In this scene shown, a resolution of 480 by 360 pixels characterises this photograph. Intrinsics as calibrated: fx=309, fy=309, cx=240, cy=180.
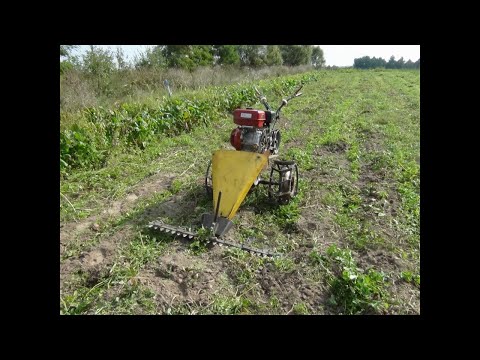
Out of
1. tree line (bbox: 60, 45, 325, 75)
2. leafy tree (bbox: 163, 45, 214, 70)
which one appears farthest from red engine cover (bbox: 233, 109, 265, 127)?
leafy tree (bbox: 163, 45, 214, 70)

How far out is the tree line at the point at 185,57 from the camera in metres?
12.8

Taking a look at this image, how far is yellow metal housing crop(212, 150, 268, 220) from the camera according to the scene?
3871mm

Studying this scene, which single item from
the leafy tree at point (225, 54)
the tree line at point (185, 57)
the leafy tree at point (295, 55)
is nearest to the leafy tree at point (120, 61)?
the tree line at point (185, 57)

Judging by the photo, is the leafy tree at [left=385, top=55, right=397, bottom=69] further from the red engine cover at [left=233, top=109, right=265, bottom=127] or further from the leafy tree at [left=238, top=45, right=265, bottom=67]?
the red engine cover at [left=233, top=109, right=265, bottom=127]

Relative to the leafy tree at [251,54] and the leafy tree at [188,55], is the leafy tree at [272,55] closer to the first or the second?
the leafy tree at [251,54]

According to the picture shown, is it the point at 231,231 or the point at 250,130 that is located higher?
the point at 250,130

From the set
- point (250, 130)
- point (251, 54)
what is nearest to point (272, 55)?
point (251, 54)

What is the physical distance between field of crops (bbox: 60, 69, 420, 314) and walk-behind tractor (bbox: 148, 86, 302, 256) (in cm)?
16

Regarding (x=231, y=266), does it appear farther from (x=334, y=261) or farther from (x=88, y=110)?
(x=88, y=110)

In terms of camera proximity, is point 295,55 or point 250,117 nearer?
point 250,117

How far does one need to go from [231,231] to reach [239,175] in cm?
73

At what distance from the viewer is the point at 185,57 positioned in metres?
23.1

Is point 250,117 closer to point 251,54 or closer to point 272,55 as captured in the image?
point 251,54

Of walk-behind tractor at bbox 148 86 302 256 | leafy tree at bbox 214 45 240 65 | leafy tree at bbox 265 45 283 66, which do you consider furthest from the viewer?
leafy tree at bbox 265 45 283 66
